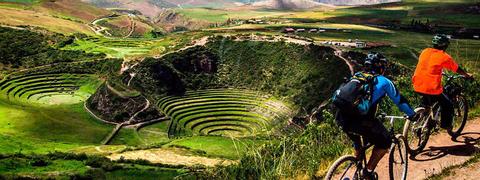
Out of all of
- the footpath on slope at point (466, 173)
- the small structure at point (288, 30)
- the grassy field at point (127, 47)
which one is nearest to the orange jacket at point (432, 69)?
the footpath on slope at point (466, 173)

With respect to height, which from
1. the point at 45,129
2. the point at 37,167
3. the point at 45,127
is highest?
the point at 37,167

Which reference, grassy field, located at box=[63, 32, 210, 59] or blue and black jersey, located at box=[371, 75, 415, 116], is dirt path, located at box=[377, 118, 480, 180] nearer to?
blue and black jersey, located at box=[371, 75, 415, 116]

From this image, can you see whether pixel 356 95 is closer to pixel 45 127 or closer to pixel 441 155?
pixel 441 155

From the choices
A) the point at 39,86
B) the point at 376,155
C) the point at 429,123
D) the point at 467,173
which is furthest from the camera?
the point at 39,86

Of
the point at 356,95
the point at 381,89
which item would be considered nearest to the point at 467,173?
the point at 381,89

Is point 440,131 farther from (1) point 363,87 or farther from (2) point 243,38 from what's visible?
(2) point 243,38

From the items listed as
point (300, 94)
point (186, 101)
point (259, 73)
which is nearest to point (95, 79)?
point (186, 101)

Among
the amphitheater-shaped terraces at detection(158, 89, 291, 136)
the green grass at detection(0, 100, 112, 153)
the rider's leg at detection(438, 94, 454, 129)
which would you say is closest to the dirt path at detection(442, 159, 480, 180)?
the rider's leg at detection(438, 94, 454, 129)
